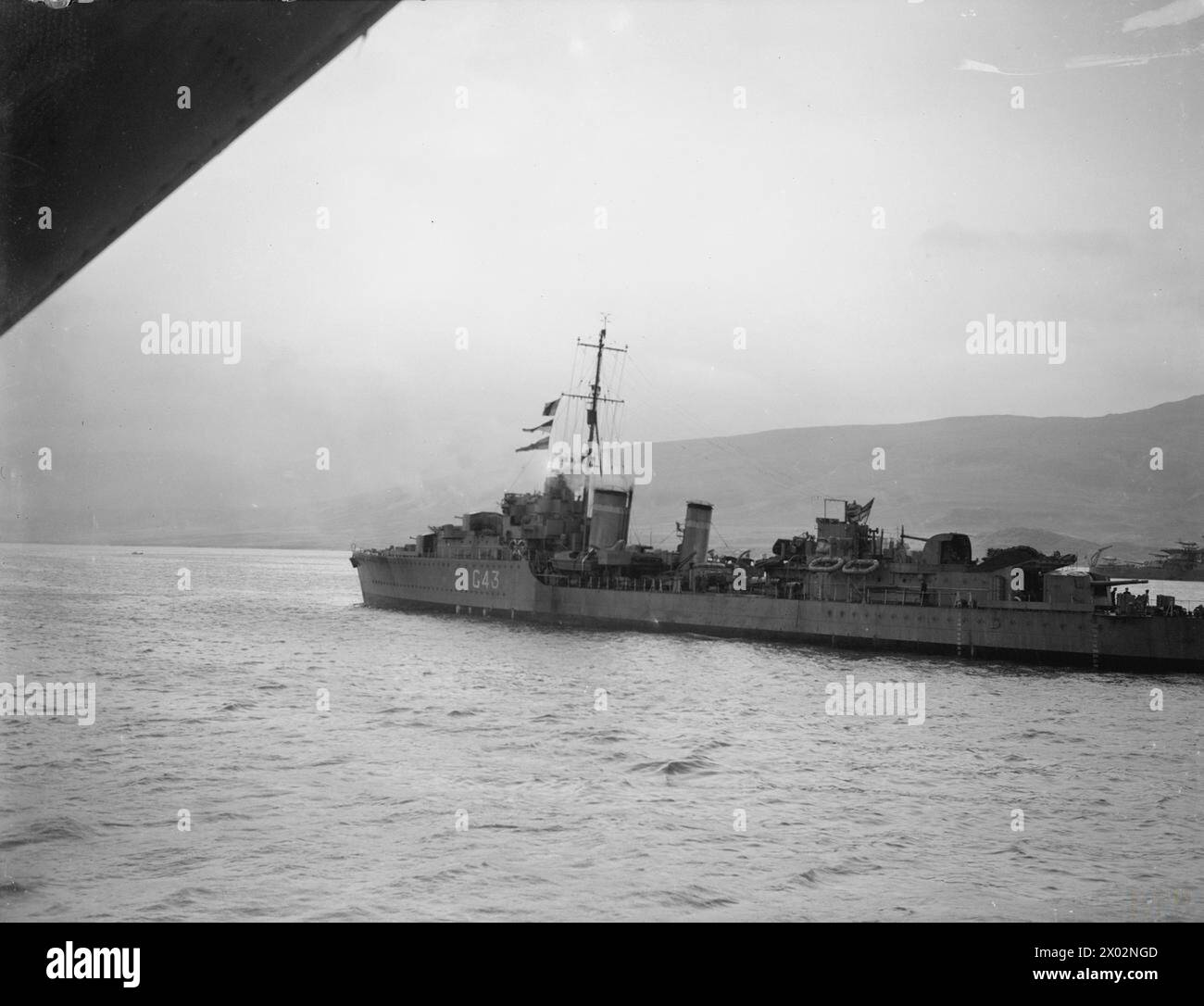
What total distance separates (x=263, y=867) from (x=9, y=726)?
1009 centimetres

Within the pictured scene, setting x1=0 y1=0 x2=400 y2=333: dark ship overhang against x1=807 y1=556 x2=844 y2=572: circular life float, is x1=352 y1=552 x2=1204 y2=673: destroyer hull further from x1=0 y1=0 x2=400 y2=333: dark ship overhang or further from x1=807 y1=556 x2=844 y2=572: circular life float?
x1=0 y1=0 x2=400 y2=333: dark ship overhang

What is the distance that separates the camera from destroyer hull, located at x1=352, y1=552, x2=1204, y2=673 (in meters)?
27.0

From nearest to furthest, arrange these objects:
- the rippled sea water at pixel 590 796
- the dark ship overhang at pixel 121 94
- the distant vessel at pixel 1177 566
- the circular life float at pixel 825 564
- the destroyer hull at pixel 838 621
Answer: the dark ship overhang at pixel 121 94 < the rippled sea water at pixel 590 796 < the destroyer hull at pixel 838 621 < the circular life float at pixel 825 564 < the distant vessel at pixel 1177 566

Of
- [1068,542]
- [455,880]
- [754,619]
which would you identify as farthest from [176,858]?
[1068,542]

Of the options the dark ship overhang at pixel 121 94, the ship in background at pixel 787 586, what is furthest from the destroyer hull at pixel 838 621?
the dark ship overhang at pixel 121 94

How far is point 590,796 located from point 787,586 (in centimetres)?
2256

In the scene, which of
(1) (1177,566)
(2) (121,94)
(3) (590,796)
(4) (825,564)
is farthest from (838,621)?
(1) (1177,566)

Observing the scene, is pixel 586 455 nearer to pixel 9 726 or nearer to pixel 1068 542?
pixel 9 726

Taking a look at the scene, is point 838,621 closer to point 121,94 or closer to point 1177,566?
point 121,94

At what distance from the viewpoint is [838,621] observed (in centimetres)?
3144

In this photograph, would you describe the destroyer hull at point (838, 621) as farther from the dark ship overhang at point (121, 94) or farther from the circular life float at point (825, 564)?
the dark ship overhang at point (121, 94)

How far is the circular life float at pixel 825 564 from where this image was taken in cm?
3291

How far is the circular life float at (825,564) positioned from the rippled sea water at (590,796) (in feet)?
24.9

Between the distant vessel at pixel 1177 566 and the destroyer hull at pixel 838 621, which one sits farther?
the distant vessel at pixel 1177 566
